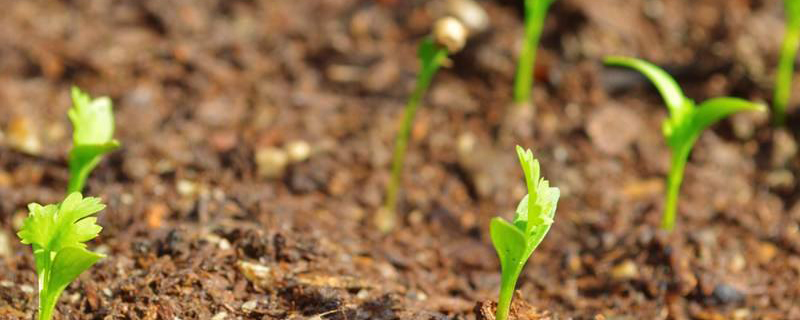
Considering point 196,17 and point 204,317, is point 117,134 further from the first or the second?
point 204,317

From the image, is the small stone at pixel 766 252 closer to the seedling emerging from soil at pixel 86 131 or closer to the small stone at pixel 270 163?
the small stone at pixel 270 163

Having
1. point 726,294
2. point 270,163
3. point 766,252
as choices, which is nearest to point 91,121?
point 270,163

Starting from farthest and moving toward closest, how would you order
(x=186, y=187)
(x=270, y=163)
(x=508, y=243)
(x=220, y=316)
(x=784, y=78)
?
(x=784, y=78), (x=270, y=163), (x=186, y=187), (x=220, y=316), (x=508, y=243)

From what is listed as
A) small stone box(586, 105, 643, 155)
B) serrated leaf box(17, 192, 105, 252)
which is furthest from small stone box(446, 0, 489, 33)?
serrated leaf box(17, 192, 105, 252)

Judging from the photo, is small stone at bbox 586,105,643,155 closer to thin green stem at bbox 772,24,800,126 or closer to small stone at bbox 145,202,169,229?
thin green stem at bbox 772,24,800,126

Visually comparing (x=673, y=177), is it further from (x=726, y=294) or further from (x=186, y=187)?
(x=186, y=187)

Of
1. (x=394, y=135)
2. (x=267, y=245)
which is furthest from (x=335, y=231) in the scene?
(x=394, y=135)
